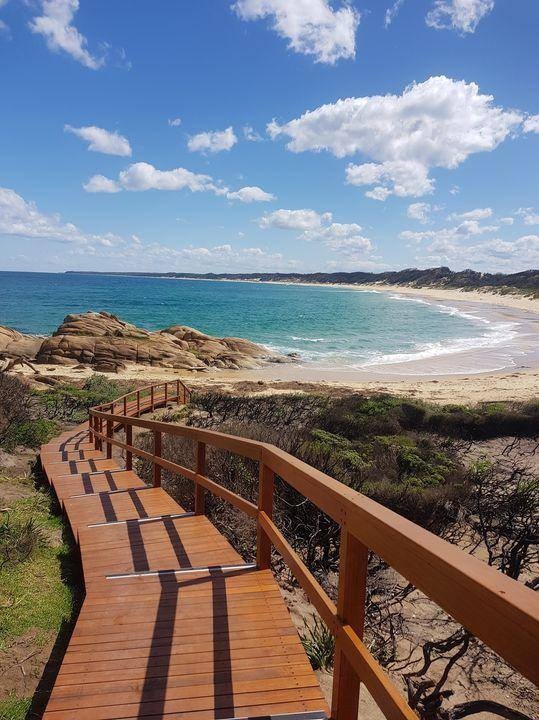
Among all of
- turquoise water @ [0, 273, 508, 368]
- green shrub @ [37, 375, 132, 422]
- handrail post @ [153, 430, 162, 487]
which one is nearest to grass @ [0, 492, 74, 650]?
handrail post @ [153, 430, 162, 487]

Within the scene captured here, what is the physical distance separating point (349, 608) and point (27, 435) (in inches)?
413

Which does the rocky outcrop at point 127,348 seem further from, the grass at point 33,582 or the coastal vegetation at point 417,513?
the grass at point 33,582

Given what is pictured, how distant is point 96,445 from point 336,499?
979 centimetres

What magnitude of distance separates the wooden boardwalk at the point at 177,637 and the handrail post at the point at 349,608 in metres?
0.38

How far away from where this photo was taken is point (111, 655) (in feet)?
9.30

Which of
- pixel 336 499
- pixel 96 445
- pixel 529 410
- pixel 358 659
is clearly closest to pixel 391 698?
pixel 358 659

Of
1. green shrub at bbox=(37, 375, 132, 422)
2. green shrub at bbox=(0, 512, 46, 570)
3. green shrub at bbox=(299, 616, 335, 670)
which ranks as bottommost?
green shrub at bbox=(37, 375, 132, 422)

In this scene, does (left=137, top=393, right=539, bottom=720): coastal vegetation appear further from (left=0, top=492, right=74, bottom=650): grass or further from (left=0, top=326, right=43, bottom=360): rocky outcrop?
(left=0, top=326, right=43, bottom=360): rocky outcrop

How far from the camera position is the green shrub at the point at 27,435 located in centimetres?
1041

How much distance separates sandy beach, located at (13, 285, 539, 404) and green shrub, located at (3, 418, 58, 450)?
429 inches

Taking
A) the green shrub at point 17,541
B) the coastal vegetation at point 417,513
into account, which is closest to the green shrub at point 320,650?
the coastal vegetation at point 417,513

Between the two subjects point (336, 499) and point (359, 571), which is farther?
point (336, 499)

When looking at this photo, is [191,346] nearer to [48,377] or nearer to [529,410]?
[48,377]

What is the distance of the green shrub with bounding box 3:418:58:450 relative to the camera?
1041 cm
